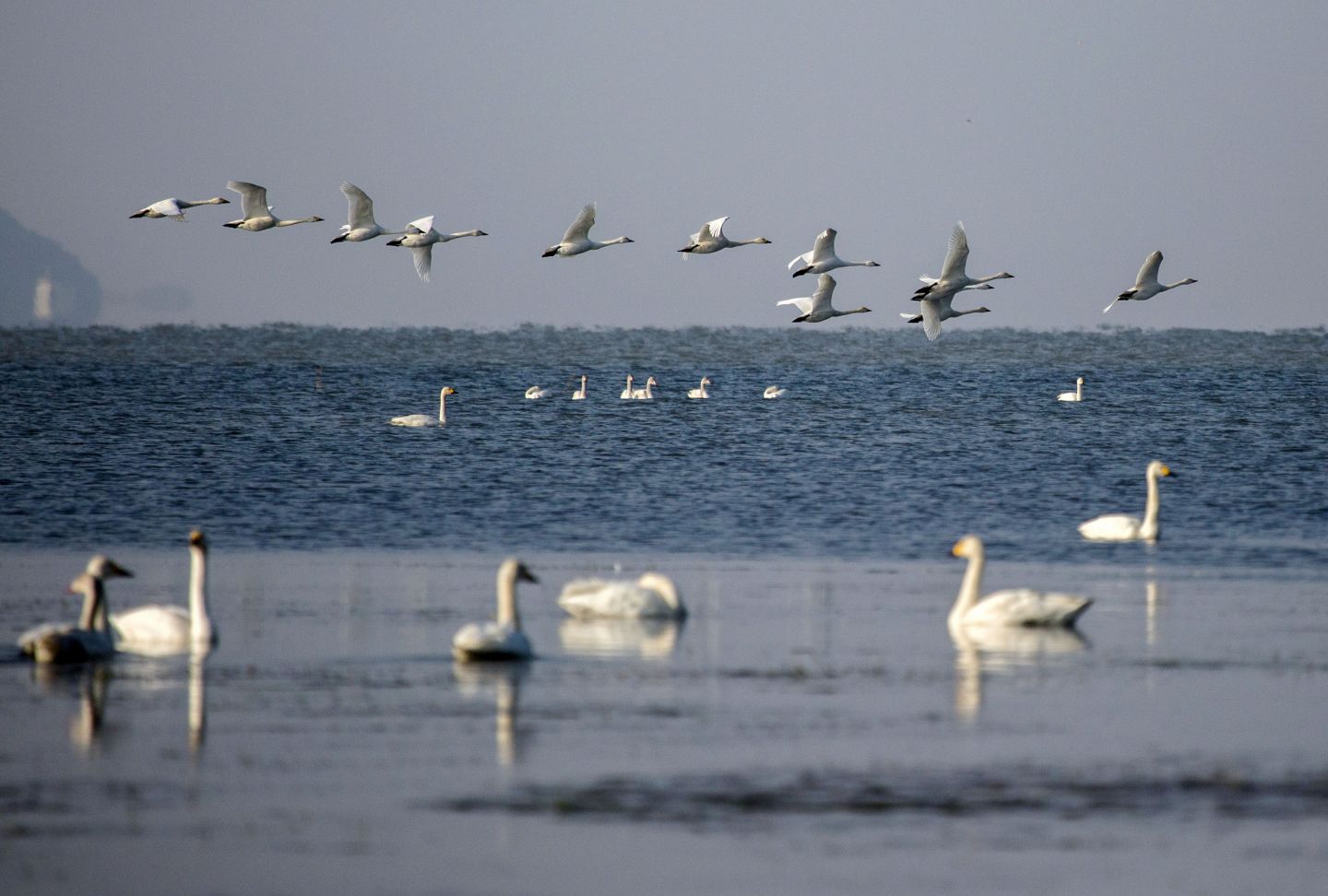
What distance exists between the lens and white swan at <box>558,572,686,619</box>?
1639cm

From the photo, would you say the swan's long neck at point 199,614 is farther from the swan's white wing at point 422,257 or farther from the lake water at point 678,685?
the swan's white wing at point 422,257

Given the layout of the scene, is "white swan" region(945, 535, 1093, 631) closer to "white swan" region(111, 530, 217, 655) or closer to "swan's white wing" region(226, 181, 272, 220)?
"white swan" region(111, 530, 217, 655)

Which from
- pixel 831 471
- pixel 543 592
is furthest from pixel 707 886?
pixel 831 471

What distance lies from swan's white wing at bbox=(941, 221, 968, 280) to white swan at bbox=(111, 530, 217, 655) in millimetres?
15982

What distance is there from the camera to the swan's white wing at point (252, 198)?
3094 cm

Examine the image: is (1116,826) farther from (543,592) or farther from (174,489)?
(174,489)

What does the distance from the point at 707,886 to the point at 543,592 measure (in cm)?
1022

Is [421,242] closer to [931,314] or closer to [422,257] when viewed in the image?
[422,257]

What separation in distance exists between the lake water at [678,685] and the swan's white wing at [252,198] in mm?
4048

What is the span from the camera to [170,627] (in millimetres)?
14898

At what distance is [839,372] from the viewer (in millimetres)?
74750

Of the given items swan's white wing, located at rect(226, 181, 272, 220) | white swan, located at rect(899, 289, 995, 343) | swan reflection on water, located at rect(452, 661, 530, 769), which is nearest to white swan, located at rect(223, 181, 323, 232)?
swan's white wing, located at rect(226, 181, 272, 220)

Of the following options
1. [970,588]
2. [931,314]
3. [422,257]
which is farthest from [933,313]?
[970,588]

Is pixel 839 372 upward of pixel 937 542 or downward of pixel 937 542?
upward
